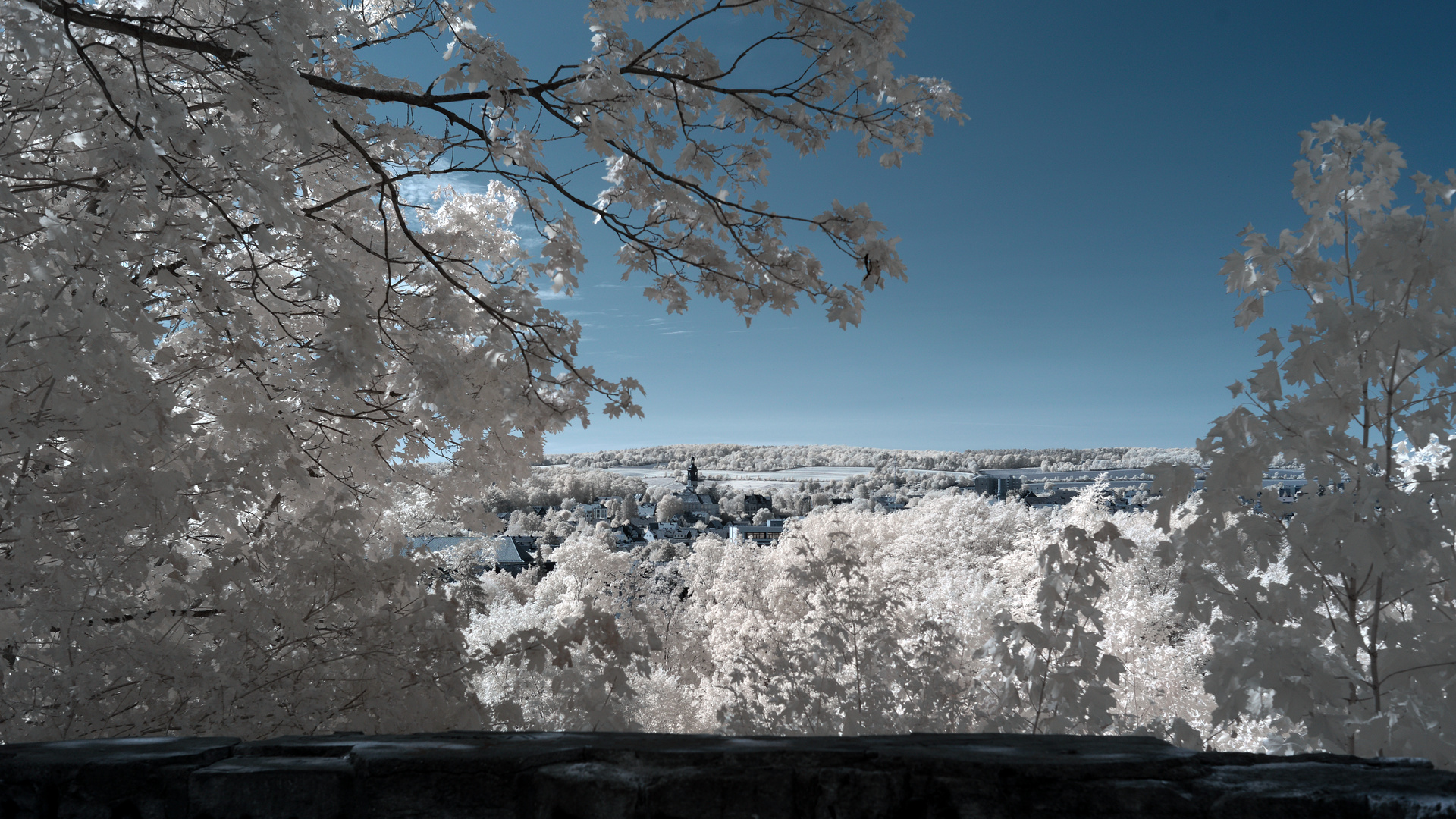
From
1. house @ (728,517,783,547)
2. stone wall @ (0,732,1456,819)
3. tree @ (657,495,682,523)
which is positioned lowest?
house @ (728,517,783,547)

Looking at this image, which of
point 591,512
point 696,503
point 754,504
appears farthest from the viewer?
point 696,503

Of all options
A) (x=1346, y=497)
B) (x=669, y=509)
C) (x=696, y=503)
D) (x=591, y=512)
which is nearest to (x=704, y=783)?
(x=1346, y=497)

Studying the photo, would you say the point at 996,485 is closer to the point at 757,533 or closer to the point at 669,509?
the point at 757,533

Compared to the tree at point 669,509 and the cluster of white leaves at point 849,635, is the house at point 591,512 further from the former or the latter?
the tree at point 669,509

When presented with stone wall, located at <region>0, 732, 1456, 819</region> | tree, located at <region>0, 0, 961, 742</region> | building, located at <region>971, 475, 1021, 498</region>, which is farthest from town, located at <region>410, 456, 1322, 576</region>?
stone wall, located at <region>0, 732, 1456, 819</region>

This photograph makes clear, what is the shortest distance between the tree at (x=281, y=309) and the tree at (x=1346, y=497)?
1.81 metres

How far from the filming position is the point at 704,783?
1772 mm

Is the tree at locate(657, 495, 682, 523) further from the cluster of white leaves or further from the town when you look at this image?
the cluster of white leaves

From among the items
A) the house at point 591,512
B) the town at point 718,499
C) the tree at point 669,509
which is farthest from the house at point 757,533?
the tree at point 669,509

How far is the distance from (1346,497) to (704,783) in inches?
102

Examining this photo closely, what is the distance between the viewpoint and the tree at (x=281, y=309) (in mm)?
2398

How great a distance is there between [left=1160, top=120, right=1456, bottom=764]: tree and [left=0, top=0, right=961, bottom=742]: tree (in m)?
1.81

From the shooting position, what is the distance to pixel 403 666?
3826 millimetres

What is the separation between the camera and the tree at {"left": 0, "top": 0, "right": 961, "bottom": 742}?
94.4 inches
